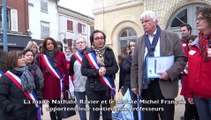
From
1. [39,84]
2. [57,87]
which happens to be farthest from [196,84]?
[57,87]

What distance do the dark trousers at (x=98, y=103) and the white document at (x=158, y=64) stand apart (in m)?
1.08

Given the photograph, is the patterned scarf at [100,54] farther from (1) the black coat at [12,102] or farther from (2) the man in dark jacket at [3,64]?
(2) the man in dark jacket at [3,64]

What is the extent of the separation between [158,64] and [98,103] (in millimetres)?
1277

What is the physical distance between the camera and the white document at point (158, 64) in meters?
3.29

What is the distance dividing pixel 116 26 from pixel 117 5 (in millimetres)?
1032

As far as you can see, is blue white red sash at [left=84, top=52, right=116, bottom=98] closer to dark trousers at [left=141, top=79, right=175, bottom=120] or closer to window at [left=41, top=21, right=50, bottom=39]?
dark trousers at [left=141, top=79, right=175, bottom=120]

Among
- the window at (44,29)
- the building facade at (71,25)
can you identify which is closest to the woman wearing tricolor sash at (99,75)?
the window at (44,29)

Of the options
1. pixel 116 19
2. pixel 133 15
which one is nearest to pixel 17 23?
pixel 116 19

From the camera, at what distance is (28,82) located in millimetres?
3768

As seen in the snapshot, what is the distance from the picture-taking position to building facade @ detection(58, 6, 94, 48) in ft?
84.3

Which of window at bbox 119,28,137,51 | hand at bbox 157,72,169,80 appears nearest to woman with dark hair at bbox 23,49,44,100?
hand at bbox 157,72,169,80

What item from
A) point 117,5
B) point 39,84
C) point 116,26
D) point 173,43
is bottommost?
point 39,84

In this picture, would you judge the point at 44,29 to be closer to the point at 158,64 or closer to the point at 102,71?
the point at 102,71

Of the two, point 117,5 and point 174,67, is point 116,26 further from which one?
point 174,67
